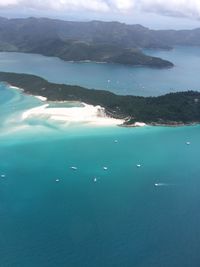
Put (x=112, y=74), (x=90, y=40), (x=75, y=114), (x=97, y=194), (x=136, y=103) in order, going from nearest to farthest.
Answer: (x=97, y=194) → (x=75, y=114) → (x=136, y=103) → (x=112, y=74) → (x=90, y=40)

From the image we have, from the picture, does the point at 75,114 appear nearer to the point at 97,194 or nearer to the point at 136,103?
the point at 136,103

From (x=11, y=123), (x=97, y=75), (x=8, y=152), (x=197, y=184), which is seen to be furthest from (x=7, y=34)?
(x=197, y=184)

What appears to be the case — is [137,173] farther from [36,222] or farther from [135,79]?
[135,79]

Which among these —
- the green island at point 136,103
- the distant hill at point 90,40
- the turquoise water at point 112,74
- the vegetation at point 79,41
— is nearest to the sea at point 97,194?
the green island at point 136,103

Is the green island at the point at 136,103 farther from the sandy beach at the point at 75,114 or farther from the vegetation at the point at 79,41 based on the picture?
the vegetation at the point at 79,41

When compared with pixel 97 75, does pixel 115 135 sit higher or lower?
lower

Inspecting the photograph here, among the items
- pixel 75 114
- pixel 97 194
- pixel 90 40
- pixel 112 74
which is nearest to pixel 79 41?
pixel 90 40
